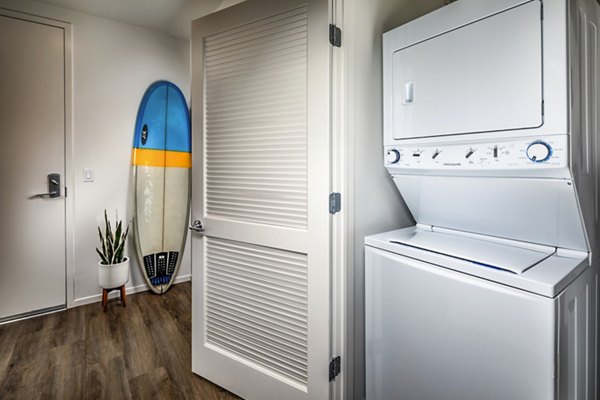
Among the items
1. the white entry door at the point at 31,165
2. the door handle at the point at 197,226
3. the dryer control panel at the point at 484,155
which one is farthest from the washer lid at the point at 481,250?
the white entry door at the point at 31,165

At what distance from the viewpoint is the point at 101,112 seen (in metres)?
2.96

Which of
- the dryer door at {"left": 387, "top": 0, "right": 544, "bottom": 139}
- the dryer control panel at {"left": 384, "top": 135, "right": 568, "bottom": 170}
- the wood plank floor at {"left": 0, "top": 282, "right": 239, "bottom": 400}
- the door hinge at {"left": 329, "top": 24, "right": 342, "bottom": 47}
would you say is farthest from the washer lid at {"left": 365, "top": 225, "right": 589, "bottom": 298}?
the wood plank floor at {"left": 0, "top": 282, "right": 239, "bottom": 400}

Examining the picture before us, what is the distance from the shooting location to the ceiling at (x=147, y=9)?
268 cm

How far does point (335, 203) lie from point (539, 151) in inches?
28.7

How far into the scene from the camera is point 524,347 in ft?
3.10

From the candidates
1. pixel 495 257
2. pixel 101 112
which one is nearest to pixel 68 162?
pixel 101 112

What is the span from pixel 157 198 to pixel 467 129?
9.11 ft

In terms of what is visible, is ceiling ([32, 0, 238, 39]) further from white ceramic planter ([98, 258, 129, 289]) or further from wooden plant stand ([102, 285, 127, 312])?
wooden plant stand ([102, 285, 127, 312])

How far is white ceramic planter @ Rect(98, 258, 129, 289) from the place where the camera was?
9.16 feet

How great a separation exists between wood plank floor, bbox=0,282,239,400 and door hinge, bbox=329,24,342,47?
5.87 feet

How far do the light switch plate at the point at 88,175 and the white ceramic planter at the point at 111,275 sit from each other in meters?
0.73

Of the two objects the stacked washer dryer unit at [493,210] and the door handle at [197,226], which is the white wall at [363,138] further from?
the door handle at [197,226]

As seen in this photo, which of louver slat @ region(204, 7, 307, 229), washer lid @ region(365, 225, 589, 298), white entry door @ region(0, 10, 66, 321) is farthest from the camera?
white entry door @ region(0, 10, 66, 321)

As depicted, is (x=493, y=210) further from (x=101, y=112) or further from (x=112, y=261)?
(x=101, y=112)
